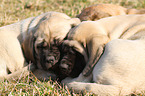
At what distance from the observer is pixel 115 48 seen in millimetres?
3035

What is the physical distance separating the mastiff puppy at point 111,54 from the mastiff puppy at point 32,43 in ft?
0.93

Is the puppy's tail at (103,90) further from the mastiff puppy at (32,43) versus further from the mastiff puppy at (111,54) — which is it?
the mastiff puppy at (32,43)

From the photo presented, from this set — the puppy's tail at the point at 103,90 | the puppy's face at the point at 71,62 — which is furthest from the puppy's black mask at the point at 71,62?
the puppy's tail at the point at 103,90

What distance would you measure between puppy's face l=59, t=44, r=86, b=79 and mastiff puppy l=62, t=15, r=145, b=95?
7 cm

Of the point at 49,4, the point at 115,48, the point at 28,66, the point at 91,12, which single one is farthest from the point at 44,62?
the point at 49,4

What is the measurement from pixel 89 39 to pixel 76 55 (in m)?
0.33

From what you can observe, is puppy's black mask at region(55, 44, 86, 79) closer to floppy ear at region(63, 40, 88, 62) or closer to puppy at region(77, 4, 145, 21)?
floppy ear at region(63, 40, 88, 62)

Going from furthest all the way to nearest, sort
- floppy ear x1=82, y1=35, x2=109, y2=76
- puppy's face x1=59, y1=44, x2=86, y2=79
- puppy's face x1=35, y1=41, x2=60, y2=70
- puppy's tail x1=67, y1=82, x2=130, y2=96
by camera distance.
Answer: puppy's face x1=35, y1=41, x2=60, y2=70
puppy's face x1=59, y1=44, x2=86, y2=79
floppy ear x1=82, y1=35, x2=109, y2=76
puppy's tail x1=67, y1=82, x2=130, y2=96

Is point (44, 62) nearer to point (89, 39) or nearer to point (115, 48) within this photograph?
point (89, 39)

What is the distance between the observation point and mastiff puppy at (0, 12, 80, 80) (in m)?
3.62

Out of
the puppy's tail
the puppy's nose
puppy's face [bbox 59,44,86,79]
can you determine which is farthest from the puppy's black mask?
the puppy's tail

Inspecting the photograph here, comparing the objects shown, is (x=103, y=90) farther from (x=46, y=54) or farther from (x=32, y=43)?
(x=32, y=43)

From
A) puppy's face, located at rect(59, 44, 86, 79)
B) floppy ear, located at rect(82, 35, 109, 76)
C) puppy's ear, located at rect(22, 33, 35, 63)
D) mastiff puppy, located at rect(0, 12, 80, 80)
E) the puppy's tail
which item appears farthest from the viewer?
puppy's ear, located at rect(22, 33, 35, 63)

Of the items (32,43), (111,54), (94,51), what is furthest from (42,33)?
(111,54)
